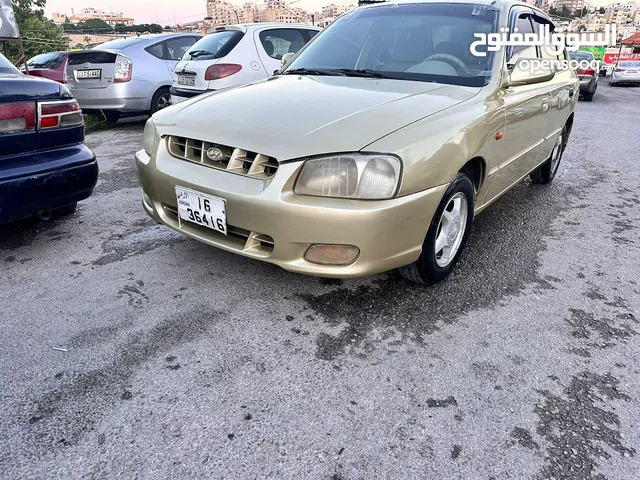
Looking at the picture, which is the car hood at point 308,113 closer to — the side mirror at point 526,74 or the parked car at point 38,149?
the side mirror at point 526,74

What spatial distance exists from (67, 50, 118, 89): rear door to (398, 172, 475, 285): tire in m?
6.19

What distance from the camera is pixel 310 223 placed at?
212 centimetres

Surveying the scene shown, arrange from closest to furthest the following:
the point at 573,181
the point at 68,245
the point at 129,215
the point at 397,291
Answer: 1. the point at 397,291
2. the point at 68,245
3. the point at 129,215
4. the point at 573,181

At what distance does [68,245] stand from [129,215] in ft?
2.14

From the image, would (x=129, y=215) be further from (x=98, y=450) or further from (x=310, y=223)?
(x=98, y=450)

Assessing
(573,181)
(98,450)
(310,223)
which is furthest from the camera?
(573,181)

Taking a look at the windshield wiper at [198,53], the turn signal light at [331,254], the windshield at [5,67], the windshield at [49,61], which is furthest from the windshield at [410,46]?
the windshield at [49,61]

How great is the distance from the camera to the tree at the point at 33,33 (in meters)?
19.8

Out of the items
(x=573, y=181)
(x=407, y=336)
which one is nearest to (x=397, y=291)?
(x=407, y=336)

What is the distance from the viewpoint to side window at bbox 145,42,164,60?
7.56 meters

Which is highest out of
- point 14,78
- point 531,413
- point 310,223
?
point 14,78

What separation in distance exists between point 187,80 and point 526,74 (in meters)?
4.77

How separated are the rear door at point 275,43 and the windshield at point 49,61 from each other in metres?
3.81

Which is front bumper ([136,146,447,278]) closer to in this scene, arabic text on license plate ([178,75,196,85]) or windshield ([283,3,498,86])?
windshield ([283,3,498,86])
